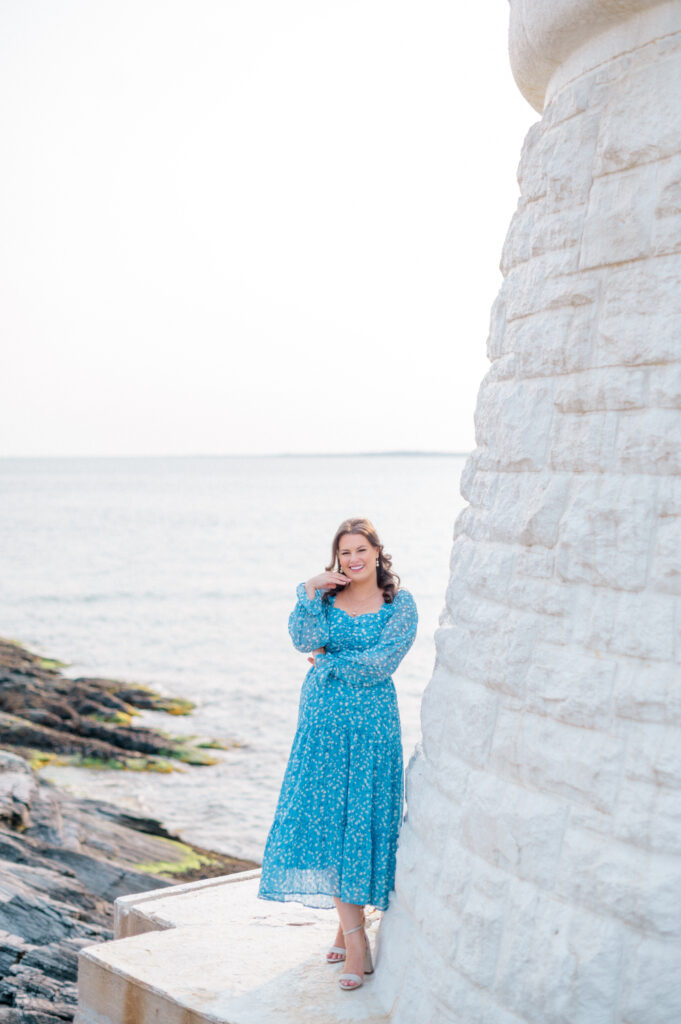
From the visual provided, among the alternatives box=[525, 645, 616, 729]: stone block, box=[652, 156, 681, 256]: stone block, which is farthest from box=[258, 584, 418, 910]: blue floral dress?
box=[652, 156, 681, 256]: stone block

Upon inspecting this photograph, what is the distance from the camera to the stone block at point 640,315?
269 centimetres

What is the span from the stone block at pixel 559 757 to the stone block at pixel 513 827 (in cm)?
5

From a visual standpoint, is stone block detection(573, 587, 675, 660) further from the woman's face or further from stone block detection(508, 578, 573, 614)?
the woman's face

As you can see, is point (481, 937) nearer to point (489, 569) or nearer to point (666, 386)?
point (489, 569)

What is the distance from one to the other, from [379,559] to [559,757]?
1.35 metres

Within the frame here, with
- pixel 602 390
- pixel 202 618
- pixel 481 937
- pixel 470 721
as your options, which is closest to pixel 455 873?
pixel 481 937

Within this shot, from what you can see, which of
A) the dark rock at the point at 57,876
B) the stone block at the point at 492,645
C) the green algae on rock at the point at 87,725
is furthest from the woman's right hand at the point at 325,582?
the green algae on rock at the point at 87,725

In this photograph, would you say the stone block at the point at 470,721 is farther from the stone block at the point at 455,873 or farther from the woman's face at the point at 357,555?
the woman's face at the point at 357,555

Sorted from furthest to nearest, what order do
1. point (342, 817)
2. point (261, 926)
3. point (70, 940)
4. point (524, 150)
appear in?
point (70, 940) → point (261, 926) → point (342, 817) → point (524, 150)

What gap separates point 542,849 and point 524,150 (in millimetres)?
2212

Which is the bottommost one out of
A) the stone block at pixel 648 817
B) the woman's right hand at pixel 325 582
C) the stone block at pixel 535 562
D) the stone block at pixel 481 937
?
the stone block at pixel 481 937

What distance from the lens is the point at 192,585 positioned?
35.9 metres

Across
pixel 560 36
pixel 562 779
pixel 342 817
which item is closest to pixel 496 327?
pixel 560 36

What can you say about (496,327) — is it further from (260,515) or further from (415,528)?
(260,515)
